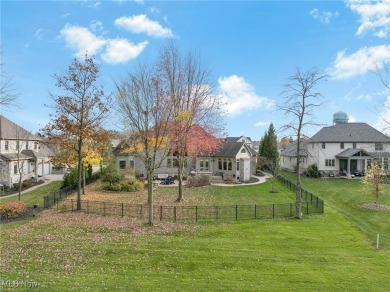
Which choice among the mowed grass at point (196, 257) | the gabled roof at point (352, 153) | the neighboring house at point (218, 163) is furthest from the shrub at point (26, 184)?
the gabled roof at point (352, 153)

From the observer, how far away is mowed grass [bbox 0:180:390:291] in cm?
1094

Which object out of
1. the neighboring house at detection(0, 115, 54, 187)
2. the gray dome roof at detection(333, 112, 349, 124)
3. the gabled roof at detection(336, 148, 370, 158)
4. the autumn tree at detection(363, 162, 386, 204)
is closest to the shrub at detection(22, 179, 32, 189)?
the neighboring house at detection(0, 115, 54, 187)

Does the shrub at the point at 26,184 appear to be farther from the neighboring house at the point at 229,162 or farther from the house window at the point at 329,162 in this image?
the house window at the point at 329,162

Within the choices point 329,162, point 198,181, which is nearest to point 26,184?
point 198,181

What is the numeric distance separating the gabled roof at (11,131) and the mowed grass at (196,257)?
78.6ft

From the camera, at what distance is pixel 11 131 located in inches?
1569

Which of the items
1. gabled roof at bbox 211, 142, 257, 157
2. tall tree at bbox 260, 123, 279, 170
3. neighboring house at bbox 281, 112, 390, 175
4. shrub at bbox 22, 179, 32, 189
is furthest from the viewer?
tall tree at bbox 260, 123, 279, 170

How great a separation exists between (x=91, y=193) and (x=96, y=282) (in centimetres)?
2309

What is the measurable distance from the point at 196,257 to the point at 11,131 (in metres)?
36.5

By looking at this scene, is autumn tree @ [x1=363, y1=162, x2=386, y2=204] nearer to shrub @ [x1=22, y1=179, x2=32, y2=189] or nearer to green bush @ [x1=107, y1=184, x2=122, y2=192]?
green bush @ [x1=107, y1=184, x2=122, y2=192]

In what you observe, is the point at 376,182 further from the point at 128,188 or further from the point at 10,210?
the point at 10,210

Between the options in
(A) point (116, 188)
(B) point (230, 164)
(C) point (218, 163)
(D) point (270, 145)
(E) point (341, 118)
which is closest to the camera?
(A) point (116, 188)

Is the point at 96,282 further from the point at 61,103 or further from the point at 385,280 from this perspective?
the point at 61,103

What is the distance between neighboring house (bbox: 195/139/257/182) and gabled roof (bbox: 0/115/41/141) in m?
24.5
